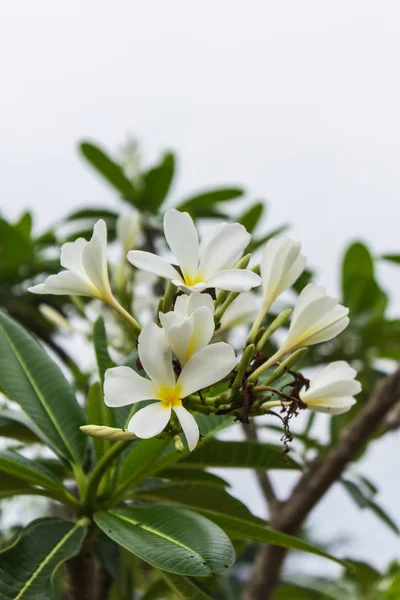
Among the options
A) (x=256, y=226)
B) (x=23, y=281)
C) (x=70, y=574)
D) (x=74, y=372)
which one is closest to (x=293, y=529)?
(x=70, y=574)

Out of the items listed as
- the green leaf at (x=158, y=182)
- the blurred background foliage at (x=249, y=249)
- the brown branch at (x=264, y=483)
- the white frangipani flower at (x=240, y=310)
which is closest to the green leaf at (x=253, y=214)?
the blurred background foliage at (x=249, y=249)

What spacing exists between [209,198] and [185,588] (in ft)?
3.67

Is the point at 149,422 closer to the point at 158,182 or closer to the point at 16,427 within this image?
the point at 16,427

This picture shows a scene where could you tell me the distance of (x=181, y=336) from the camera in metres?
0.45

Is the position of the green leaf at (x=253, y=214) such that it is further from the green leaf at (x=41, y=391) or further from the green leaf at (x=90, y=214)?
the green leaf at (x=41, y=391)

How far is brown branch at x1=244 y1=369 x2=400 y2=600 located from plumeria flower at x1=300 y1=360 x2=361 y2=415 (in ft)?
1.50

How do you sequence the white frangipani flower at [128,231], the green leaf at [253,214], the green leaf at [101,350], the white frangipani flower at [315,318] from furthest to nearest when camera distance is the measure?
1. the green leaf at [253,214]
2. the white frangipani flower at [128,231]
3. the green leaf at [101,350]
4. the white frangipani flower at [315,318]

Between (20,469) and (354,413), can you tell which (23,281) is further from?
(20,469)

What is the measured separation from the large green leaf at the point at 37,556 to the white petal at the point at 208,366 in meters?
0.21

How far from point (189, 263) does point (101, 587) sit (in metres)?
0.58

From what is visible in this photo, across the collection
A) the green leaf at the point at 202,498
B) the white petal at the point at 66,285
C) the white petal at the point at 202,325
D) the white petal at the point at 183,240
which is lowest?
the green leaf at the point at 202,498

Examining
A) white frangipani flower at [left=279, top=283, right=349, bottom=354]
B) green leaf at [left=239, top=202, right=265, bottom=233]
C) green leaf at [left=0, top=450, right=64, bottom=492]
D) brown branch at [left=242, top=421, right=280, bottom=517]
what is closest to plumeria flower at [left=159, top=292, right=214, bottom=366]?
white frangipani flower at [left=279, top=283, right=349, bottom=354]

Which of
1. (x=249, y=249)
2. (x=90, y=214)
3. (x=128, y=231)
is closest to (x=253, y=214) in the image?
(x=249, y=249)

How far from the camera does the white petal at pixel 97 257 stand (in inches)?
20.4
